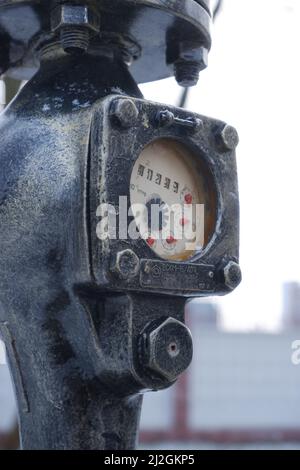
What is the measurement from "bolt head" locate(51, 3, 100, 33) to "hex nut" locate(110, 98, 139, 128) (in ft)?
0.55

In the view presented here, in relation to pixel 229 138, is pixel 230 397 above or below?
below

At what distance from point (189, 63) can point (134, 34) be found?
0.13 m

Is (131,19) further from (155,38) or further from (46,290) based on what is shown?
(46,290)

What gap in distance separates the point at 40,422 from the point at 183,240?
0.42m

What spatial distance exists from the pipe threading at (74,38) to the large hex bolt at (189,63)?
0.24 meters

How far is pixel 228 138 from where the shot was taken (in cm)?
173

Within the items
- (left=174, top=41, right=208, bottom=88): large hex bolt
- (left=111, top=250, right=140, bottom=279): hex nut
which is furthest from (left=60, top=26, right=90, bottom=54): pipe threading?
(left=111, top=250, right=140, bottom=279): hex nut

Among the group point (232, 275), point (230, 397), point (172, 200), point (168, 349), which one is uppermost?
point (172, 200)

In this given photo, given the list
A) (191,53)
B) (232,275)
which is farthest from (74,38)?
(232,275)

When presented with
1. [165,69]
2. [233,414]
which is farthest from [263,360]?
[165,69]

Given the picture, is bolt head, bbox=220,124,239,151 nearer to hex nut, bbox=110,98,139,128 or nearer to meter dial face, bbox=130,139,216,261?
meter dial face, bbox=130,139,216,261

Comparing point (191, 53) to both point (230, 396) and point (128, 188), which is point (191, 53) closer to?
point (128, 188)

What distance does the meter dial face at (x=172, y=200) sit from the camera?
1.63 meters

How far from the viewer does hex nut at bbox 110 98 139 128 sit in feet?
5.12
